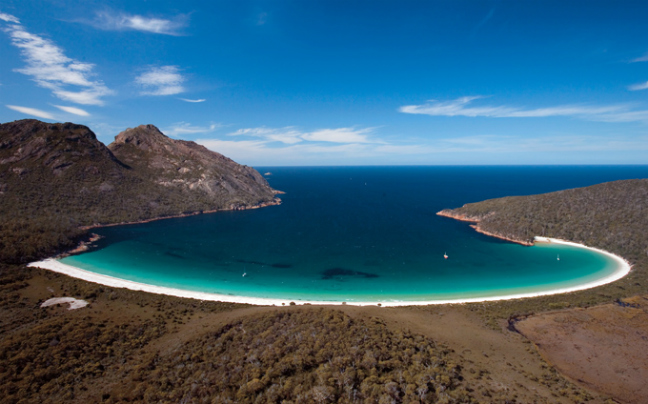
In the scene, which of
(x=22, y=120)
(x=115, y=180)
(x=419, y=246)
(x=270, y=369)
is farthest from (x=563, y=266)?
(x=22, y=120)

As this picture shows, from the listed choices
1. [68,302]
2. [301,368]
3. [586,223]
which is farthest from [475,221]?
[68,302]

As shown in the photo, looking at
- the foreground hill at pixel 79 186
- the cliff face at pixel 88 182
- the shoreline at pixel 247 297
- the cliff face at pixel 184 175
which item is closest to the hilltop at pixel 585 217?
the shoreline at pixel 247 297

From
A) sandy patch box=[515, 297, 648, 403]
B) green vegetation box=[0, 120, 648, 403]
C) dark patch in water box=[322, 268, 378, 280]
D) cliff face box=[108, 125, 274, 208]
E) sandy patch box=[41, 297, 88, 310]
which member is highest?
cliff face box=[108, 125, 274, 208]

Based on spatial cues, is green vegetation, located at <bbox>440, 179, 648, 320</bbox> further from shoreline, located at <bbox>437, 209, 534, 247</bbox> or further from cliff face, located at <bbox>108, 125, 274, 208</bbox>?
cliff face, located at <bbox>108, 125, 274, 208</bbox>

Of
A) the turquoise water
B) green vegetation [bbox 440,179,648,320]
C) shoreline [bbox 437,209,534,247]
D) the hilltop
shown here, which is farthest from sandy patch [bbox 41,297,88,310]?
the hilltop

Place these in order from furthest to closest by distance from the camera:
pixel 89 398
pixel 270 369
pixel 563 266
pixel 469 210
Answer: pixel 469 210 → pixel 563 266 → pixel 270 369 → pixel 89 398

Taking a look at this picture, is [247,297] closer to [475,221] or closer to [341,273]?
[341,273]

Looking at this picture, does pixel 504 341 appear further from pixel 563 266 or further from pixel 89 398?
pixel 563 266
